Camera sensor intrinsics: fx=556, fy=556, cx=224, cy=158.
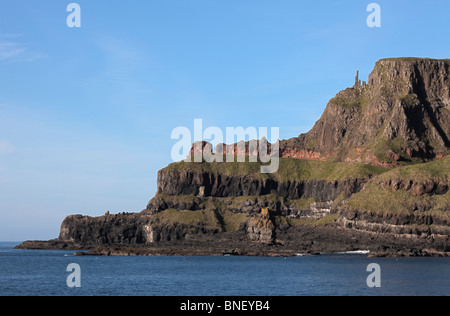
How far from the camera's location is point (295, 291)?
8794 centimetres

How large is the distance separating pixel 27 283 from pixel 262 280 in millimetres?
44186

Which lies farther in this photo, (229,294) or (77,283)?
(77,283)

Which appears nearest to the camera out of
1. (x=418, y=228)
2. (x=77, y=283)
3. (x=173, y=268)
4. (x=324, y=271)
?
(x=77, y=283)
